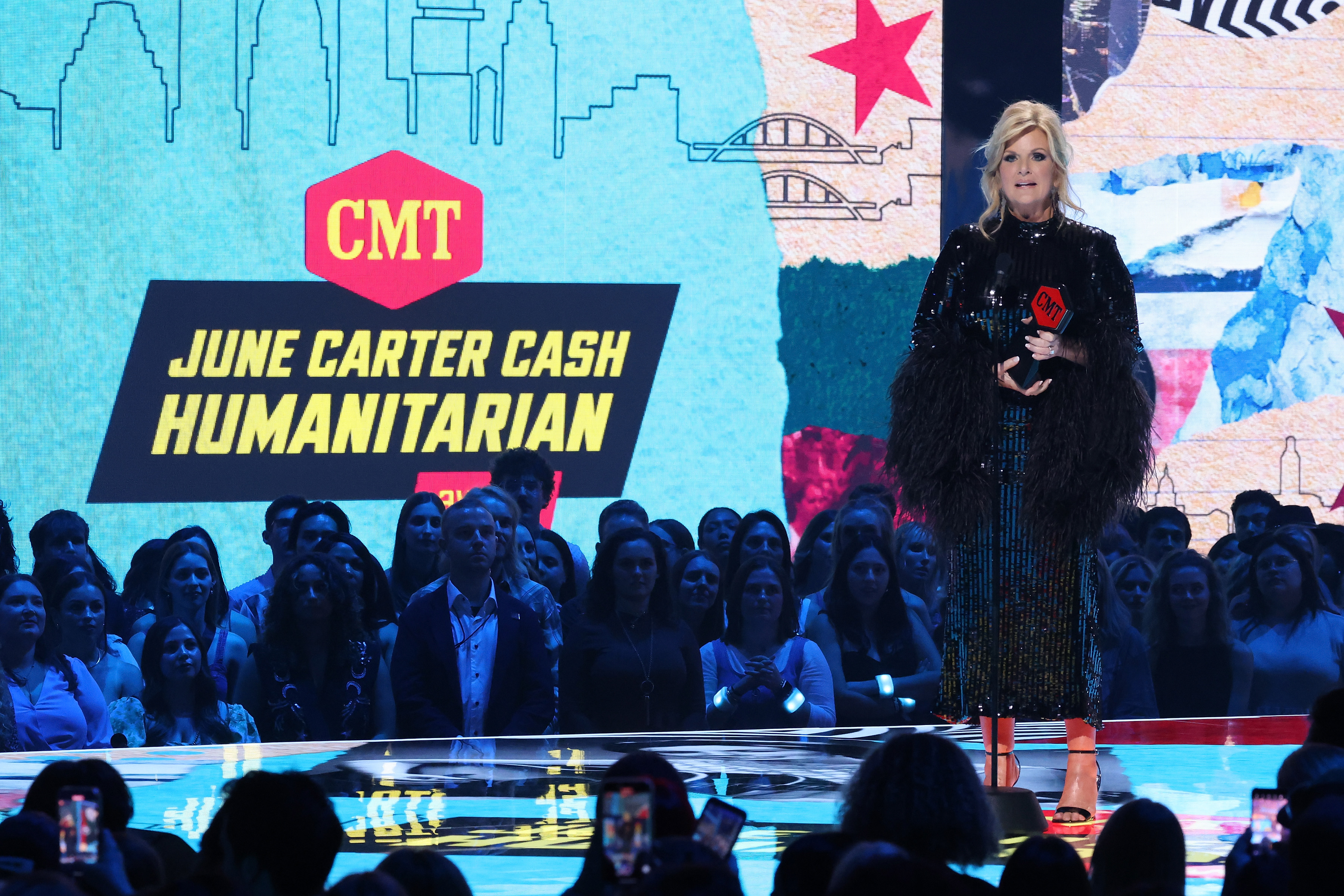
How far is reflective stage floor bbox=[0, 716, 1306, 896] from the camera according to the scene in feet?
11.7

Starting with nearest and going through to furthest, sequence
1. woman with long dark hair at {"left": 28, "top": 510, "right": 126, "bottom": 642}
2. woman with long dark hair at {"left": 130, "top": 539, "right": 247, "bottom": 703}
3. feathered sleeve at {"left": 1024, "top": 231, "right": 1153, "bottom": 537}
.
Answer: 1. feathered sleeve at {"left": 1024, "top": 231, "right": 1153, "bottom": 537}
2. woman with long dark hair at {"left": 130, "top": 539, "right": 247, "bottom": 703}
3. woman with long dark hair at {"left": 28, "top": 510, "right": 126, "bottom": 642}

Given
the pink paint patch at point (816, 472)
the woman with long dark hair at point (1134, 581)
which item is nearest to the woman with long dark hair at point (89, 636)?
the pink paint patch at point (816, 472)

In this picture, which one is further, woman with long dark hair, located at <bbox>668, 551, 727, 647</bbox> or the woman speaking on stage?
woman with long dark hair, located at <bbox>668, 551, 727, 647</bbox>

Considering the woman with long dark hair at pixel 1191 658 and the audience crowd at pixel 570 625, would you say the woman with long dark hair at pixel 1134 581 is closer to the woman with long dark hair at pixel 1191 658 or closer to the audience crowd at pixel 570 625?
the audience crowd at pixel 570 625

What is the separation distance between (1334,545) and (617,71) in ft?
10.4

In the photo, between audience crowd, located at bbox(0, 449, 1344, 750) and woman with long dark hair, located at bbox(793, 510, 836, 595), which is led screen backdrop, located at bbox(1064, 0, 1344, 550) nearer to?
audience crowd, located at bbox(0, 449, 1344, 750)

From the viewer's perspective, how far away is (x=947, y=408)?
392 cm

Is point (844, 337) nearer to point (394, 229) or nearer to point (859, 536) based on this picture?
point (859, 536)

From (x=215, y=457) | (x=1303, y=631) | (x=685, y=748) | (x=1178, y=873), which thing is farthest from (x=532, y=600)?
(x=1178, y=873)

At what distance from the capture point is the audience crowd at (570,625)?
540 centimetres

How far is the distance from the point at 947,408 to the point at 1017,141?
0.60m

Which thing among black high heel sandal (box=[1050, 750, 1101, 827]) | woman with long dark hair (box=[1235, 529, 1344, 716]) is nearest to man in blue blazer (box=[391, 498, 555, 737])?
black high heel sandal (box=[1050, 750, 1101, 827])

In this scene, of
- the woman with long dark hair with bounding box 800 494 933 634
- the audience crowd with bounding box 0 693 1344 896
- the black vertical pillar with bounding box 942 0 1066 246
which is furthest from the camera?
the black vertical pillar with bounding box 942 0 1066 246

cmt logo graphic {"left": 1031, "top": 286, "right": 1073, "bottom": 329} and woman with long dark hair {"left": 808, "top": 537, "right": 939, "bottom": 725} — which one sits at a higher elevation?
cmt logo graphic {"left": 1031, "top": 286, "right": 1073, "bottom": 329}
